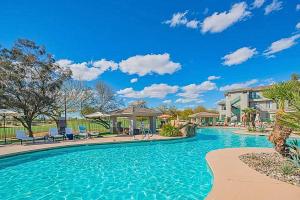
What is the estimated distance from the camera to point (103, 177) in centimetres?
889

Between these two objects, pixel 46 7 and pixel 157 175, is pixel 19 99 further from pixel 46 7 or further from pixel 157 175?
pixel 157 175

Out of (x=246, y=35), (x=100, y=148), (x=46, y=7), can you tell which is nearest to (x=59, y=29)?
(x=46, y=7)

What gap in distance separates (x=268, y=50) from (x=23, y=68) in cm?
2588

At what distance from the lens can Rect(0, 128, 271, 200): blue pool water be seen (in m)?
7.10

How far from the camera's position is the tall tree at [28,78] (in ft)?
57.9

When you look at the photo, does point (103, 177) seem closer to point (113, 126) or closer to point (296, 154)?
point (296, 154)

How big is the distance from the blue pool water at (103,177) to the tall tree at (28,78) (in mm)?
6752

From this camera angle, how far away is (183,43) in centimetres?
2748

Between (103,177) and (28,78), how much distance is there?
1379cm

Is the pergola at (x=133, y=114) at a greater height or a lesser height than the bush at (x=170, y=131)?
greater

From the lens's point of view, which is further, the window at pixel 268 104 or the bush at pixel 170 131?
the window at pixel 268 104

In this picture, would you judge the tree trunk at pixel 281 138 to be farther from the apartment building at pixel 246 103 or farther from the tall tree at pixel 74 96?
the apartment building at pixel 246 103

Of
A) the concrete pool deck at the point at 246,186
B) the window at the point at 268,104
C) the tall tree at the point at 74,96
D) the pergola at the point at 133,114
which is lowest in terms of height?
the concrete pool deck at the point at 246,186

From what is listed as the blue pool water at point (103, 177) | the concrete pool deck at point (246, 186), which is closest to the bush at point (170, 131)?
the blue pool water at point (103, 177)
